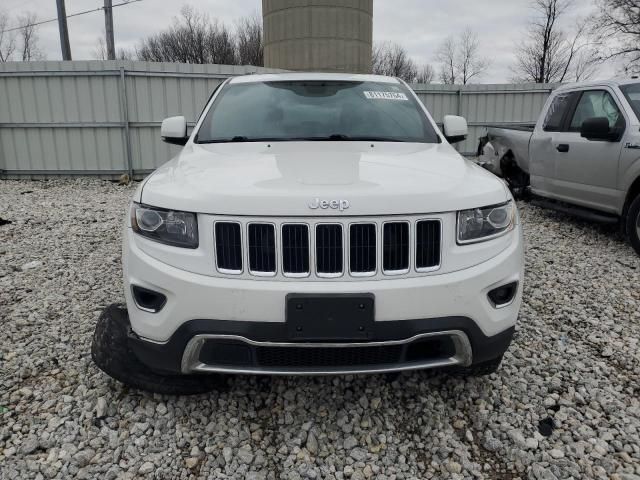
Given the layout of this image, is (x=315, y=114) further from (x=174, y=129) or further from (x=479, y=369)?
(x=479, y=369)

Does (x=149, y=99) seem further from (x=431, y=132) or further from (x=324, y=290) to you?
(x=324, y=290)

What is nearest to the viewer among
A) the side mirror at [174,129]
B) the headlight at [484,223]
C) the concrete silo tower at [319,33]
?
the headlight at [484,223]

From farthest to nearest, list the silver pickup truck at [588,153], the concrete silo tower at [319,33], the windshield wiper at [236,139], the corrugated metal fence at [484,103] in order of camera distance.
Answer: the concrete silo tower at [319,33] → the corrugated metal fence at [484,103] → the silver pickup truck at [588,153] → the windshield wiper at [236,139]

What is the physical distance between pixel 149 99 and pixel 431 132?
9.16 m

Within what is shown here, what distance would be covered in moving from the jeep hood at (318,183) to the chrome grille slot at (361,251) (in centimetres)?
7

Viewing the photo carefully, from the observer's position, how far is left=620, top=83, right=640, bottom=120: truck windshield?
17.2ft

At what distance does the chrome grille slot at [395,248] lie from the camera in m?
2.06

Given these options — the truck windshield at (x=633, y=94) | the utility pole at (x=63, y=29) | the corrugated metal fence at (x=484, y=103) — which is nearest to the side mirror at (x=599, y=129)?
the truck windshield at (x=633, y=94)

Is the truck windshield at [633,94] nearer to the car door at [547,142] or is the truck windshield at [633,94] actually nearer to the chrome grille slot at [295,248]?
the car door at [547,142]

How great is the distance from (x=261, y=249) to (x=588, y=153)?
500 centimetres

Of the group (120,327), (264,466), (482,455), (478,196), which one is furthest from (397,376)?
(120,327)

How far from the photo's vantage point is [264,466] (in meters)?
2.18

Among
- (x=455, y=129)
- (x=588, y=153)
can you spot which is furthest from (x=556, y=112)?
(x=455, y=129)

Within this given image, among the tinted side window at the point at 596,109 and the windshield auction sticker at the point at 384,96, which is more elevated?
the windshield auction sticker at the point at 384,96
